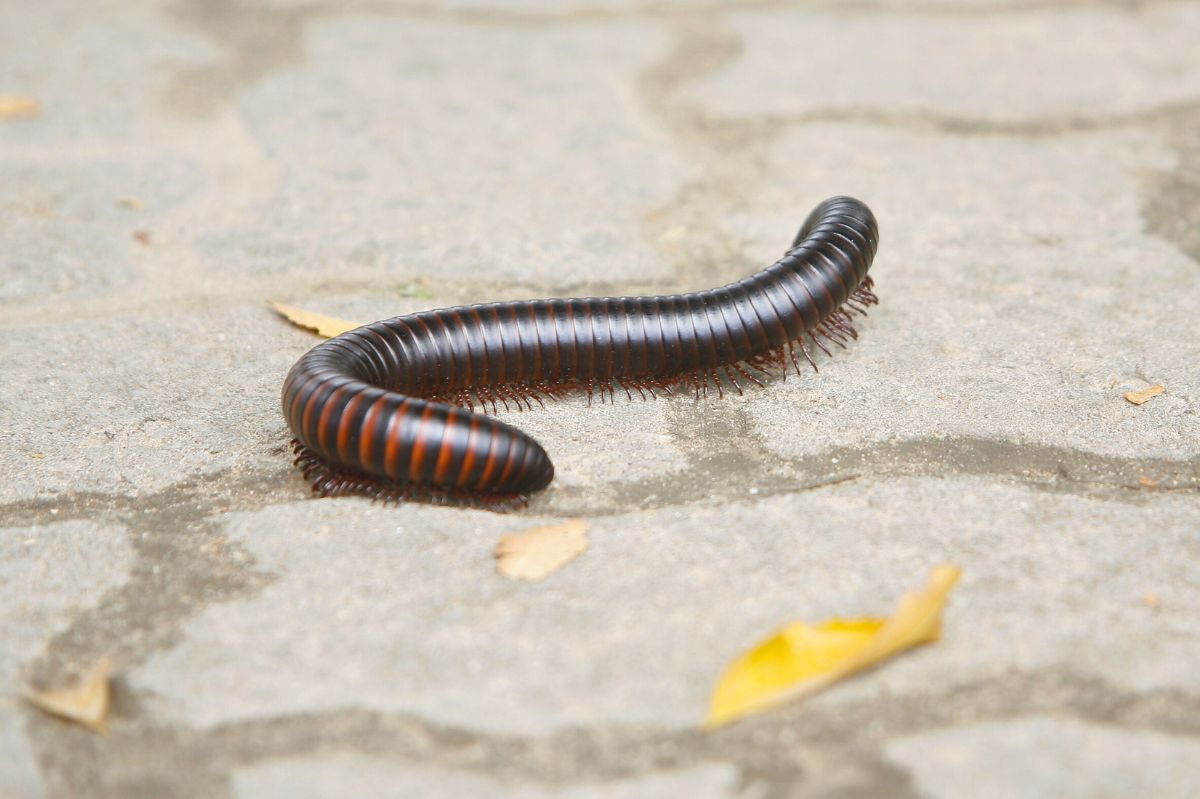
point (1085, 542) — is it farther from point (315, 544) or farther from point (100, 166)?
point (100, 166)

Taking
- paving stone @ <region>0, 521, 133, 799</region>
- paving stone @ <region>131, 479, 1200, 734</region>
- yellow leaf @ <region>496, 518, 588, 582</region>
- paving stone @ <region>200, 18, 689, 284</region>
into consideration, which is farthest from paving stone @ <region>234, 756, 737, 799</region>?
paving stone @ <region>200, 18, 689, 284</region>

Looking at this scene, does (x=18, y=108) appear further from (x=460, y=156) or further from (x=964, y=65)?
(x=964, y=65)

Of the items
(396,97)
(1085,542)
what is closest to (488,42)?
(396,97)

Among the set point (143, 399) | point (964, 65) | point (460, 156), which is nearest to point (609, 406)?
point (143, 399)

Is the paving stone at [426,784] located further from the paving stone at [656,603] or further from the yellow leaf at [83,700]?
the yellow leaf at [83,700]

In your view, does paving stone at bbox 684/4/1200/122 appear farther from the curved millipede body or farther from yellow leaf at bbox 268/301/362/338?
yellow leaf at bbox 268/301/362/338

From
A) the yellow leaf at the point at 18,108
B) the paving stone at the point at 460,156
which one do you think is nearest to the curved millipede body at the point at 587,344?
the paving stone at the point at 460,156
